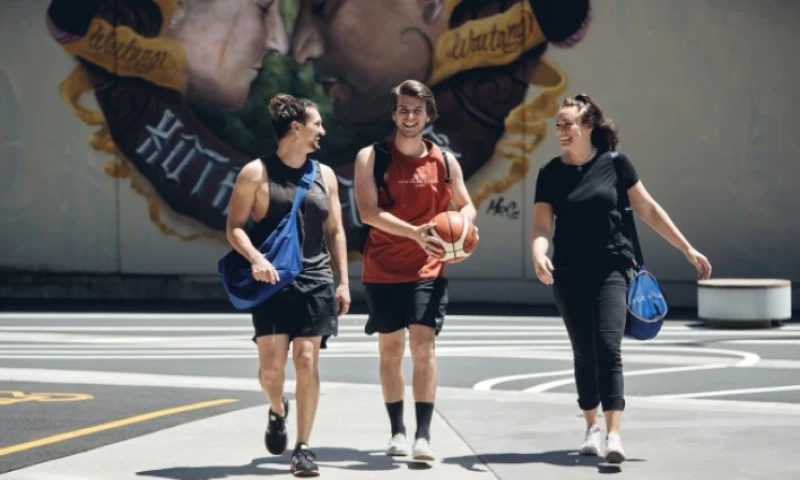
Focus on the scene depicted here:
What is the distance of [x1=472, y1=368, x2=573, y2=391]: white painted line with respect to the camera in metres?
11.7

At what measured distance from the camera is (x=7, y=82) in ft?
71.1

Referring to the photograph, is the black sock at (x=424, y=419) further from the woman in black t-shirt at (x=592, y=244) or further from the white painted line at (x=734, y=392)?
the white painted line at (x=734, y=392)

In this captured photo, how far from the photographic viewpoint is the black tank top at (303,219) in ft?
25.9

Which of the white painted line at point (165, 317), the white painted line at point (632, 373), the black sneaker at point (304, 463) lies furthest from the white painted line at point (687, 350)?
the black sneaker at point (304, 463)

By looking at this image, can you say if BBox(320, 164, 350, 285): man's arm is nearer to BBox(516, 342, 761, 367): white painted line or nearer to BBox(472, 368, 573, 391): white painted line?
BBox(472, 368, 573, 391): white painted line

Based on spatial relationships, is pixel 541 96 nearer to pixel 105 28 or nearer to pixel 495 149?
pixel 495 149

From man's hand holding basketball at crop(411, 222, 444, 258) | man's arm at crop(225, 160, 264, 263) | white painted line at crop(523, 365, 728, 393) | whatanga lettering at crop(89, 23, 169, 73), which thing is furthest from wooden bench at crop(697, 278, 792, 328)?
man's arm at crop(225, 160, 264, 263)

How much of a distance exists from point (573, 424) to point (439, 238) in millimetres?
2028

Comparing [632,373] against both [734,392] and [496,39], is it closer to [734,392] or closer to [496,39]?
[734,392]

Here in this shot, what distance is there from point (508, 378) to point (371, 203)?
4.51m

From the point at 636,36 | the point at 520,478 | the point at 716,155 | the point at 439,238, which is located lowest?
the point at 520,478

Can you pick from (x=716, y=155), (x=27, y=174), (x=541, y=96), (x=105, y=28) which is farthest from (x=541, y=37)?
(x=27, y=174)

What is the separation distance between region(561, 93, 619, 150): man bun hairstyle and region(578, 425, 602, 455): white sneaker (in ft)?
4.75

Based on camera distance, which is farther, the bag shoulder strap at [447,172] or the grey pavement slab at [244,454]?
the bag shoulder strap at [447,172]
